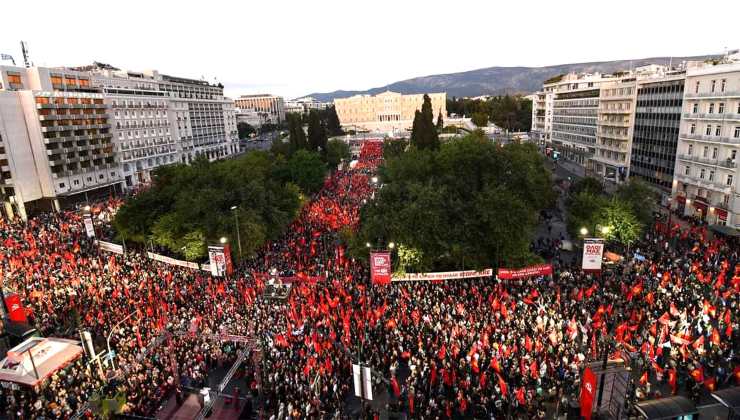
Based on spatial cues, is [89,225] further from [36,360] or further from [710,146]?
[710,146]

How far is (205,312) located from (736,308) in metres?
26.0

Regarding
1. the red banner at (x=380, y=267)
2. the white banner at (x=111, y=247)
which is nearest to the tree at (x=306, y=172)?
the white banner at (x=111, y=247)

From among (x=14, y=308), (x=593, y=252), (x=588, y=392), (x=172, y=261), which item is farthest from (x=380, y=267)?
(x=14, y=308)

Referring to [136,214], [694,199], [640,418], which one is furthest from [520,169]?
[136,214]

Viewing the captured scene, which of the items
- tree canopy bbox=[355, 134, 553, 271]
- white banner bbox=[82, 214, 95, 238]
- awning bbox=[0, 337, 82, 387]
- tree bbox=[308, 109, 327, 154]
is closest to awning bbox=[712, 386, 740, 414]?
tree canopy bbox=[355, 134, 553, 271]

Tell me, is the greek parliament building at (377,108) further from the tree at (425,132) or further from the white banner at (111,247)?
the white banner at (111,247)

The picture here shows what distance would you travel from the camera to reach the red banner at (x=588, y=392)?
1338 cm

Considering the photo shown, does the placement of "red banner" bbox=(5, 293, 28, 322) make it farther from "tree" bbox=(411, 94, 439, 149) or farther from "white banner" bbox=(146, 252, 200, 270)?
"tree" bbox=(411, 94, 439, 149)

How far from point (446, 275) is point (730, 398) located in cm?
1430

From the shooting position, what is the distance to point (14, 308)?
21.1m

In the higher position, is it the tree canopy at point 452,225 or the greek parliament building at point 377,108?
the greek parliament building at point 377,108

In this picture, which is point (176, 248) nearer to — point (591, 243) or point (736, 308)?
point (591, 243)

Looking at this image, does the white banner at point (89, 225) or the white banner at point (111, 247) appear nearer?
the white banner at point (89, 225)

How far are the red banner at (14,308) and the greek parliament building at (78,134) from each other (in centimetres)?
3559
